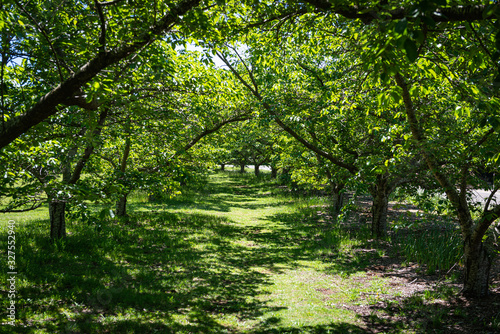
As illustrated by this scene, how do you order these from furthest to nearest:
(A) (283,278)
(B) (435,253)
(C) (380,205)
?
(C) (380,205) → (B) (435,253) → (A) (283,278)

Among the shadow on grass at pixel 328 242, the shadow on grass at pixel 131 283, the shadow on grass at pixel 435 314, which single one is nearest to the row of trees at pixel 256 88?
the shadow on grass at pixel 435 314

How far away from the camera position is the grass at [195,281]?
5449mm

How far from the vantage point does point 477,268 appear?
6055 millimetres

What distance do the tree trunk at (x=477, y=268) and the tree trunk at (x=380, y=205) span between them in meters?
5.25

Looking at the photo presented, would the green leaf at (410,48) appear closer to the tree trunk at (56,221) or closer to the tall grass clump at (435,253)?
the tall grass clump at (435,253)

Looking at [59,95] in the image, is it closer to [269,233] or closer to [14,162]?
[14,162]

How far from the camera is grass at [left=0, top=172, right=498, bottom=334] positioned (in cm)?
545

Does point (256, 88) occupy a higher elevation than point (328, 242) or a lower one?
higher

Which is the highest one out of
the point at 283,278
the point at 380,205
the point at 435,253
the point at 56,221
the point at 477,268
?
the point at 380,205

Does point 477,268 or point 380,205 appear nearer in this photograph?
point 477,268

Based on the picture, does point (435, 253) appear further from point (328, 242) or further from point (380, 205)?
point (328, 242)

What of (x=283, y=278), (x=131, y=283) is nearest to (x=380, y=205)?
(x=283, y=278)

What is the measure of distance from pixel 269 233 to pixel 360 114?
6.89m

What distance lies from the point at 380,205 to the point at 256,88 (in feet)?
21.4
